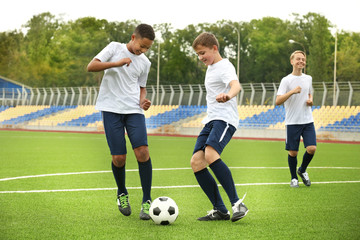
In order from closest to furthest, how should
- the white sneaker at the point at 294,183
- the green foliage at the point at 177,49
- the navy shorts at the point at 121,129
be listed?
1. the navy shorts at the point at 121,129
2. the white sneaker at the point at 294,183
3. the green foliage at the point at 177,49

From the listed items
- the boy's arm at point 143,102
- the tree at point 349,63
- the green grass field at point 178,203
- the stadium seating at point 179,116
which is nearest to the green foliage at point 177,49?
the tree at point 349,63

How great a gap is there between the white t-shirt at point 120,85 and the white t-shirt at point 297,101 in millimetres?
3475

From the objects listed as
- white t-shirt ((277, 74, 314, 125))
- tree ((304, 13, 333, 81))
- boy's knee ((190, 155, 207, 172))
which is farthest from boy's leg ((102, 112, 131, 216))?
tree ((304, 13, 333, 81))

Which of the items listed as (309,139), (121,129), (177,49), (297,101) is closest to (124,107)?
(121,129)

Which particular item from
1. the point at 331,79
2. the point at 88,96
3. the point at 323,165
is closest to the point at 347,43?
the point at 331,79

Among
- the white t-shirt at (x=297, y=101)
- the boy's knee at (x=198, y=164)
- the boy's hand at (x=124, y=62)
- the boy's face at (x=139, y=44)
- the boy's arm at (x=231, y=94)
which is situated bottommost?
the boy's knee at (x=198, y=164)

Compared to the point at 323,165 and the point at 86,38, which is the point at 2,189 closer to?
the point at 323,165

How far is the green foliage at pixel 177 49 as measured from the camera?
2574 inches

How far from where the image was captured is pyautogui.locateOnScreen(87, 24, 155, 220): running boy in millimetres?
6160

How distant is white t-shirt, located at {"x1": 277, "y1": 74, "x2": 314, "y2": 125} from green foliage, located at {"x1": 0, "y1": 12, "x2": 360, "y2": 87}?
5366cm

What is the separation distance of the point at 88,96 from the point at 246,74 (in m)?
27.0

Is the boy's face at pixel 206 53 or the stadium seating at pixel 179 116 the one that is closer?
the boy's face at pixel 206 53

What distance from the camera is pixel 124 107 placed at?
245 inches

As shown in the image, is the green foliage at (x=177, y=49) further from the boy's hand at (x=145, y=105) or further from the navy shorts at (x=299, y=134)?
the boy's hand at (x=145, y=105)
